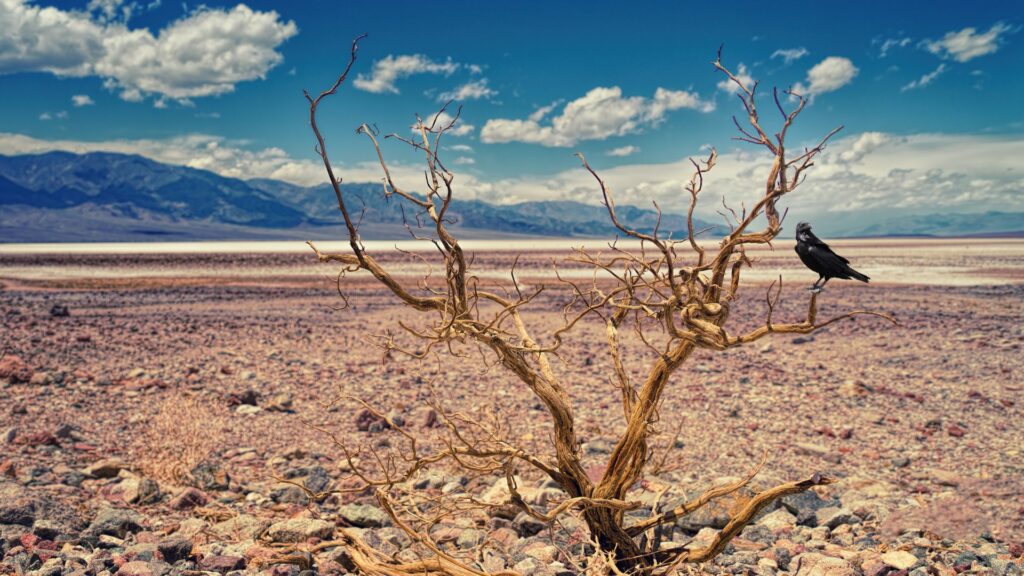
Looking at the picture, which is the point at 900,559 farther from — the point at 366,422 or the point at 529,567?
the point at 366,422

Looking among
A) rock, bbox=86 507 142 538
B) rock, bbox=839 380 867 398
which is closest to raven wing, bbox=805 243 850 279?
rock, bbox=86 507 142 538

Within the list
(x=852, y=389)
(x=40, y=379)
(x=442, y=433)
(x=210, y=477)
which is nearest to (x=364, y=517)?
(x=210, y=477)

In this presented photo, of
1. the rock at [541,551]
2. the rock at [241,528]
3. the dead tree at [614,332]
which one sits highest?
the dead tree at [614,332]

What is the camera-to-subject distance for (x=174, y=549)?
445 cm

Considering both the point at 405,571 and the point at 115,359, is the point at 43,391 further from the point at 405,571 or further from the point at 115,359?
the point at 405,571

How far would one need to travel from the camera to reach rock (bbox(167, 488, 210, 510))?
552 cm

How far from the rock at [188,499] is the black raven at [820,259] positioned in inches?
201

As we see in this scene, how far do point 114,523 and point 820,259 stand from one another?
5.09 m

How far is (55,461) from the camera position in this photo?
245 inches

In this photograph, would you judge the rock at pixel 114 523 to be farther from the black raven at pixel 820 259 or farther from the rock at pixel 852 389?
the rock at pixel 852 389

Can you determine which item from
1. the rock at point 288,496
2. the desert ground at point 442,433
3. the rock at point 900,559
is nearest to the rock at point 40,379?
the desert ground at point 442,433

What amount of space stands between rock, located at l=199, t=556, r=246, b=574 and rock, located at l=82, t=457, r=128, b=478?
2.35m

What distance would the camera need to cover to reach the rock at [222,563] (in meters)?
4.27

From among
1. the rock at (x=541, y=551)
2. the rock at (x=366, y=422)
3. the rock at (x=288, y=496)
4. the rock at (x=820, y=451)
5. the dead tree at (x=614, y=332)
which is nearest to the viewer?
the dead tree at (x=614, y=332)
